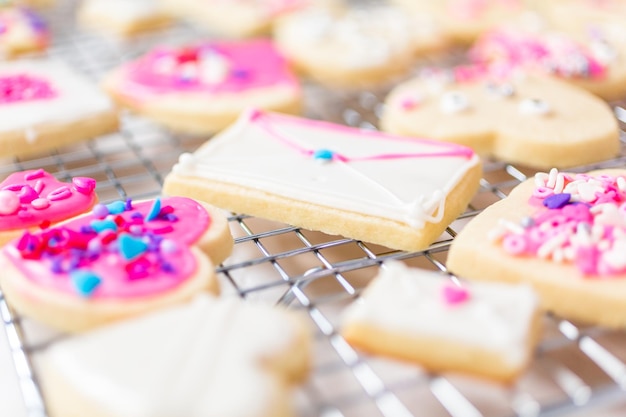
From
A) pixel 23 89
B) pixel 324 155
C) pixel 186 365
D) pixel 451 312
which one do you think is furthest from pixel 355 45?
pixel 186 365

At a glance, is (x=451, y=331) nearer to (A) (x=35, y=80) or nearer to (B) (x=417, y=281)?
(B) (x=417, y=281)

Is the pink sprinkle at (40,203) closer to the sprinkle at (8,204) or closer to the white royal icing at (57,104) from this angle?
the sprinkle at (8,204)

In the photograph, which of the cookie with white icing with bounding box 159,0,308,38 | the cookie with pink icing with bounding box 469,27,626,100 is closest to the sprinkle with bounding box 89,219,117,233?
the cookie with pink icing with bounding box 469,27,626,100

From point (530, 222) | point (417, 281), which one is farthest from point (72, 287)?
point (530, 222)

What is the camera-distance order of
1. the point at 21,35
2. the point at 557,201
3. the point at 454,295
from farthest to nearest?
the point at 21,35
the point at 557,201
the point at 454,295

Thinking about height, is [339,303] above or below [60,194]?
below

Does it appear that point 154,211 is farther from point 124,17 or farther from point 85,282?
point 124,17

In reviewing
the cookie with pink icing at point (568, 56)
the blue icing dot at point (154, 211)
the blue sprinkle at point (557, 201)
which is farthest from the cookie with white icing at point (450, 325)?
the cookie with pink icing at point (568, 56)
